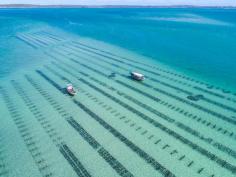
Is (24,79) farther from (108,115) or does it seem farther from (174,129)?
(174,129)

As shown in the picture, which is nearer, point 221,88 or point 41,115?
point 41,115

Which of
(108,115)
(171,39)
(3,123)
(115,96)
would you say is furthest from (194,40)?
(3,123)

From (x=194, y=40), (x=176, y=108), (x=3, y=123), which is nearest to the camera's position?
(x=3, y=123)

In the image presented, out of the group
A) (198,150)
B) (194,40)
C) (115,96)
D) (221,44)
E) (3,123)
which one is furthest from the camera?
(194,40)

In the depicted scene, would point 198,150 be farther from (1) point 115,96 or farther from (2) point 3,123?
(2) point 3,123

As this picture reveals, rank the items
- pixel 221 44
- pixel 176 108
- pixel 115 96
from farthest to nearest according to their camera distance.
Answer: pixel 221 44
pixel 115 96
pixel 176 108

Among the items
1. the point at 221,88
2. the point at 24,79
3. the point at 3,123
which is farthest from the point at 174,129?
the point at 24,79
